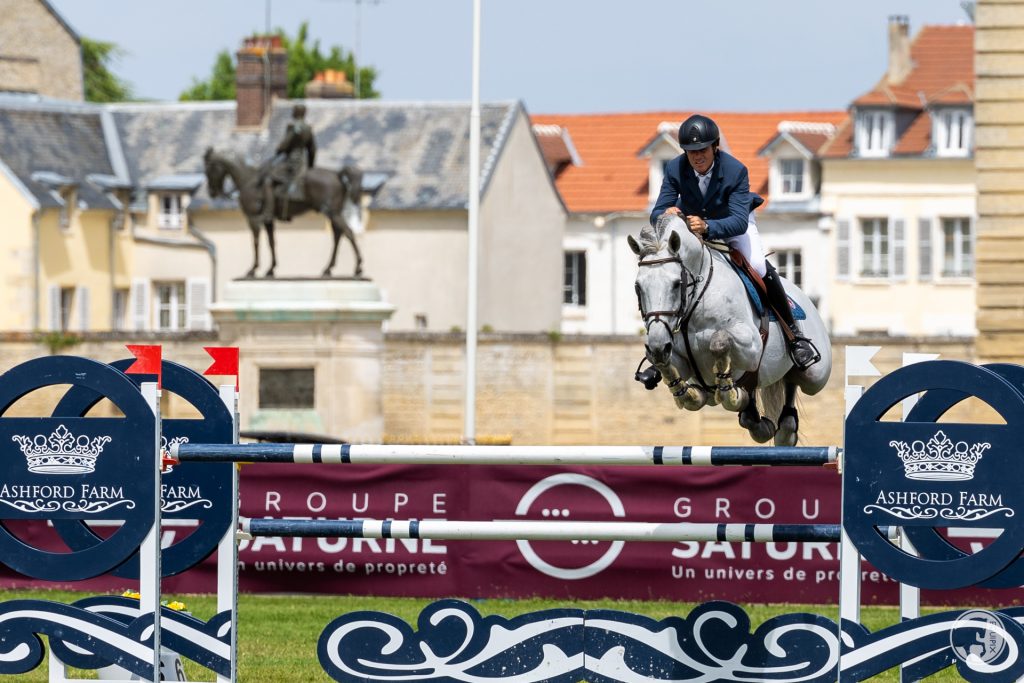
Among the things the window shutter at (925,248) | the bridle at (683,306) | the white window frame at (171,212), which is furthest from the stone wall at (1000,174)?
the white window frame at (171,212)

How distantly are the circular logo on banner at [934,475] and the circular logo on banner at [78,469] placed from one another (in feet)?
10.1

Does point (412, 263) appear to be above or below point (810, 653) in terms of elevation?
above

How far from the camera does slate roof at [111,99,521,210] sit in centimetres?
4522

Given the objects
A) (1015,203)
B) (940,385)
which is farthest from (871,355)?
(1015,203)

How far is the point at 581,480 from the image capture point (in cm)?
1468

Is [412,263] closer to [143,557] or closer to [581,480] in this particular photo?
[581,480]

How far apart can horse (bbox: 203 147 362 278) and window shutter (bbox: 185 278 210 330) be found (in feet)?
54.7

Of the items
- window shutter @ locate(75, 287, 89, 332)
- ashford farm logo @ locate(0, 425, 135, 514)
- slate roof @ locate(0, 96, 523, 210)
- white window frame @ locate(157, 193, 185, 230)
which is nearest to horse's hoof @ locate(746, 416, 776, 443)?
ashford farm logo @ locate(0, 425, 135, 514)

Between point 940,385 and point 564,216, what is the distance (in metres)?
42.9

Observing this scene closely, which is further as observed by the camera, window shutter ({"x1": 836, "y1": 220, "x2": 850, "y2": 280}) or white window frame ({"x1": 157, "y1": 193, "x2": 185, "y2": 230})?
window shutter ({"x1": 836, "y1": 220, "x2": 850, "y2": 280})

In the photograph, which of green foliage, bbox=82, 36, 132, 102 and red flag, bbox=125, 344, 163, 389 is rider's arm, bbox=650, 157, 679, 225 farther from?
green foliage, bbox=82, 36, 132, 102

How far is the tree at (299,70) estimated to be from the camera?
7333cm

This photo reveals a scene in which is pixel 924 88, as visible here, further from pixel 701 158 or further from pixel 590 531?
pixel 590 531

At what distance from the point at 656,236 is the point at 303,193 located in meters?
22.1
